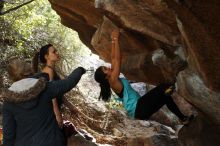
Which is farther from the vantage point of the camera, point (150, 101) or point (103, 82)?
point (103, 82)

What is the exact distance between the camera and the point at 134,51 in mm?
10258

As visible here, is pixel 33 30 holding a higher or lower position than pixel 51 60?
lower

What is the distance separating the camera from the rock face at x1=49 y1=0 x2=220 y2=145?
17.1ft

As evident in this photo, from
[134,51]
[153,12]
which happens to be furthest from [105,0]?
[134,51]

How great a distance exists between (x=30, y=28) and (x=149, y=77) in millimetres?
7861

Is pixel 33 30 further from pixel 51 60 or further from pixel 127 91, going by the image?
pixel 51 60

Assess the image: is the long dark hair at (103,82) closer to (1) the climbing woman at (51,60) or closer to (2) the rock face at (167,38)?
(1) the climbing woman at (51,60)

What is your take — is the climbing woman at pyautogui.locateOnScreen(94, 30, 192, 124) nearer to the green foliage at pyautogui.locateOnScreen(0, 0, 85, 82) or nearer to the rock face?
the rock face

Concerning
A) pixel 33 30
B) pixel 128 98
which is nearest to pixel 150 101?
pixel 128 98

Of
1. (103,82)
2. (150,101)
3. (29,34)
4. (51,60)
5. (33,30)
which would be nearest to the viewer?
(51,60)

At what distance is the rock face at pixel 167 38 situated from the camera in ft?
17.1

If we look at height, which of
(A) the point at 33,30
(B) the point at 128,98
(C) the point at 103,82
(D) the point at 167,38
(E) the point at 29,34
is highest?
(D) the point at 167,38

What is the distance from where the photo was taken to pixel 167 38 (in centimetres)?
777

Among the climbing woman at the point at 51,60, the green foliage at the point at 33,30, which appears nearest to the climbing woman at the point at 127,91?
the climbing woman at the point at 51,60
